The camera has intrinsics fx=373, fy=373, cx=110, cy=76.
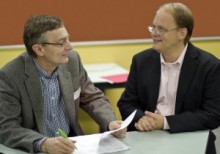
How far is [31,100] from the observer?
2.06 m

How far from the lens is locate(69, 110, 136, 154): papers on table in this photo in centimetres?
176

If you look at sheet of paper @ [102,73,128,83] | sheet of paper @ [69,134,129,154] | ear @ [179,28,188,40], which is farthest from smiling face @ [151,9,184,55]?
sheet of paper @ [102,73,128,83]

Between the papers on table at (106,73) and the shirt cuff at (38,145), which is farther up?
the shirt cuff at (38,145)

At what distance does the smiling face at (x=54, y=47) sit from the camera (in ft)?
6.89

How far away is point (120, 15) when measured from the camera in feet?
12.2

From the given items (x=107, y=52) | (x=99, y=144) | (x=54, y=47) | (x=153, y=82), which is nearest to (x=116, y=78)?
(x=107, y=52)

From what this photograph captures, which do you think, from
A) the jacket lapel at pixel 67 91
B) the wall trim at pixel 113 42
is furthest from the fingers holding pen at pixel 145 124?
the wall trim at pixel 113 42

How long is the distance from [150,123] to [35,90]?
2.18 feet

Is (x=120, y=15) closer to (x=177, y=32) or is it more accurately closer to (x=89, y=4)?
(x=89, y=4)

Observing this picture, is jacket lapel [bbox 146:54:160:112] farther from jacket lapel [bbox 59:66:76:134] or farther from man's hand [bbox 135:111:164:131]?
jacket lapel [bbox 59:66:76:134]

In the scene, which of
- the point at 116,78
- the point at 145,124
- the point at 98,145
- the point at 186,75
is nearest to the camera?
the point at 98,145

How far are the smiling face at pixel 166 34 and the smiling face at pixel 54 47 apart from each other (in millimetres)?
571

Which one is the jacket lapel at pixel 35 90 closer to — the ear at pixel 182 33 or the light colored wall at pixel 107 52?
the ear at pixel 182 33

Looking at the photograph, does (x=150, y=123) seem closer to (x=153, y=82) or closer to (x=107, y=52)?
(x=153, y=82)
